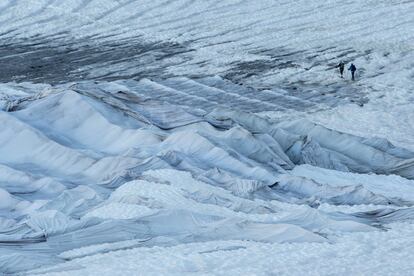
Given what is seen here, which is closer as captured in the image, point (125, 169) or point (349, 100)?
point (125, 169)

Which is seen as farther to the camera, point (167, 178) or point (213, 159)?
point (213, 159)

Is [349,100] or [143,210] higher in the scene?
[143,210]

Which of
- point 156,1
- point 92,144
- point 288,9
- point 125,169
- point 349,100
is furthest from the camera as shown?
point 156,1

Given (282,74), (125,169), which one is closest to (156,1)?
(282,74)

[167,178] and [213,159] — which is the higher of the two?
[167,178]

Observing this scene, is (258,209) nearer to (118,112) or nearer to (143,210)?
(143,210)

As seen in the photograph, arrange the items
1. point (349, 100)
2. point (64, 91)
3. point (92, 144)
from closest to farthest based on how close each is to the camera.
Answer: point (92, 144), point (64, 91), point (349, 100)

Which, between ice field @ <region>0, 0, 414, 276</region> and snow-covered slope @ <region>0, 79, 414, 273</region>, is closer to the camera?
ice field @ <region>0, 0, 414, 276</region>

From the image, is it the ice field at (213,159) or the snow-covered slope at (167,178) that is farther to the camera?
the snow-covered slope at (167,178)
